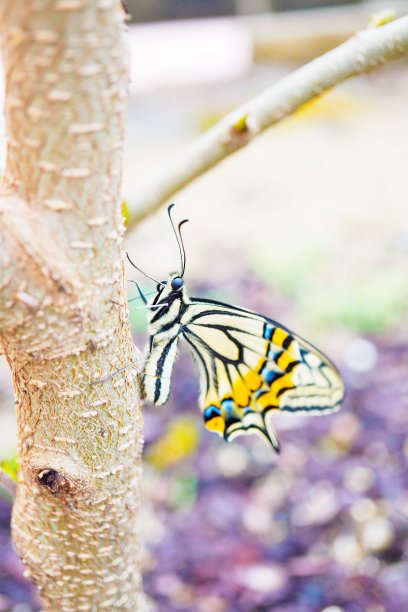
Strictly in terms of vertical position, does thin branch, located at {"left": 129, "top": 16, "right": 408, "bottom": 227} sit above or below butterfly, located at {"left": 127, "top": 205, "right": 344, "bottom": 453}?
above

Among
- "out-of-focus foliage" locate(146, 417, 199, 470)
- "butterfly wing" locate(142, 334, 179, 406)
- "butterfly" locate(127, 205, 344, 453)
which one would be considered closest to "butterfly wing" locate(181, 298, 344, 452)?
"butterfly" locate(127, 205, 344, 453)

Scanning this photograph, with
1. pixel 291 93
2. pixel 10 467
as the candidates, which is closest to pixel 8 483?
pixel 10 467

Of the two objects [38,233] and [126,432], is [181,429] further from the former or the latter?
[38,233]

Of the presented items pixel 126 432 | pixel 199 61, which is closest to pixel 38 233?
pixel 126 432

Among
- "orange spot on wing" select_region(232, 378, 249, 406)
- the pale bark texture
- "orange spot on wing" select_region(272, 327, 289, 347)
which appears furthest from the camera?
"orange spot on wing" select_region(232, 378, 249, 406)

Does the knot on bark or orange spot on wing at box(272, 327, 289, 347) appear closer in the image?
the knot on bark

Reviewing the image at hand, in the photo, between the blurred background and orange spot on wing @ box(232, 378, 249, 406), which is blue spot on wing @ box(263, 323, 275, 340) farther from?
the blurred background
